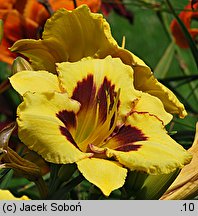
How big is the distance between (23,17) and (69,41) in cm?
33

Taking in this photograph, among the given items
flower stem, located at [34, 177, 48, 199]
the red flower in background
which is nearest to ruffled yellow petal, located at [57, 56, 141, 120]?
flower stem, located at [34, 177, 48, 199]

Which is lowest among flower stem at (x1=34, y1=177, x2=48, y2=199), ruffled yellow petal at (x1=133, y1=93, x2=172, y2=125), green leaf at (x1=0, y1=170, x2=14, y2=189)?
green leaf at (x1=0, y1=170, x2=14, y2=189)

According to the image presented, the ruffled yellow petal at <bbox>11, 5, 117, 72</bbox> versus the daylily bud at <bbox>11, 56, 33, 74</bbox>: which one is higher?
the ruffled yellow petal at <bbox>11, 5, 117, 72</bbox>

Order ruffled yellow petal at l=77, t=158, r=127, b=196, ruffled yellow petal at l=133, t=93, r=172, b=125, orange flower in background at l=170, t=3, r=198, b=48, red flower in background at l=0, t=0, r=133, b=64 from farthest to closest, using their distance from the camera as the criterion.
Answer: orange flower in background at l=170, t=3, r=198, b=48 < red flower in background at l=0, t=0, r=133, b=64 < ruffled yellow petal at l=133, t=93, r=172, b=125 < ruffled yellow petal at l=77, t=158, r=127, b=196

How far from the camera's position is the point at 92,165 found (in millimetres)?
664

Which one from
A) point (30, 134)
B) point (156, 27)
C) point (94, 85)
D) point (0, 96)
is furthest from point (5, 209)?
point (156, 27)

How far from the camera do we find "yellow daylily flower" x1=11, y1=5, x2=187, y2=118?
76cm

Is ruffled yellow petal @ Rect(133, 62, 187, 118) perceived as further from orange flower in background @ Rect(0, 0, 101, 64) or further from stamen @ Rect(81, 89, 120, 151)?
orange flower in background @ Rect(0, 0, 101, 64)

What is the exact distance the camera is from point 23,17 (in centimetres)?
109

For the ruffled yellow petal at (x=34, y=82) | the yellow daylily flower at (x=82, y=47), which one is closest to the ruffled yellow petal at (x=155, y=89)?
the yellow daylily flower at (x=82, y=47)

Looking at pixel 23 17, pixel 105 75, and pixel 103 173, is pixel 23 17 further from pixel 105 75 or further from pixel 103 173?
pixel 103 173

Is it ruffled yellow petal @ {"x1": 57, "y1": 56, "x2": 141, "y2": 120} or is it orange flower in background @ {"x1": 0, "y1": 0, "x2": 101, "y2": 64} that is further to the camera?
orange flower in background @ {"x1": 0, "y1": 0, "x2": 101, "y2": 64}

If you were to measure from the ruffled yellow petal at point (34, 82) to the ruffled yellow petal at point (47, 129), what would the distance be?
0.06 feet

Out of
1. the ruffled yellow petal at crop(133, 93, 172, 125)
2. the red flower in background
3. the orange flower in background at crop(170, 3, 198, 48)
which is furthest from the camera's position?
the orange flower in background at crop(170, 3, 198, 48)
